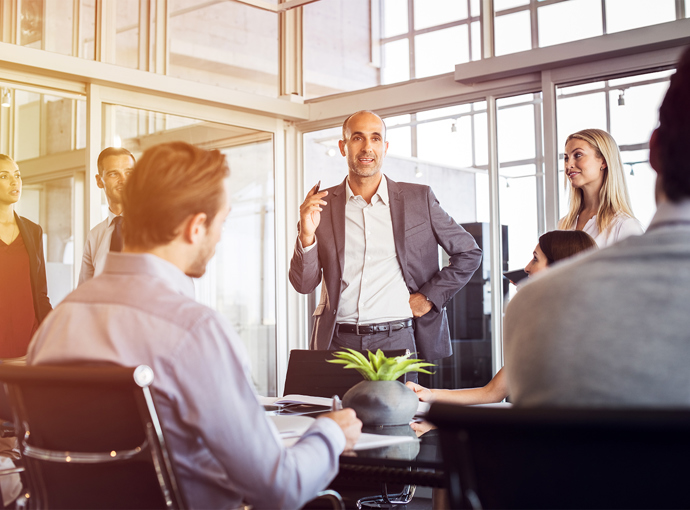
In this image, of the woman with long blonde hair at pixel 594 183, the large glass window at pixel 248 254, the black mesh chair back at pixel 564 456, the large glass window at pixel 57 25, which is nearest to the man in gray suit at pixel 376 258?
the woman with long blonde hair at pixel 594 183

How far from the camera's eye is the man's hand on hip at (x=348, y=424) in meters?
1.44

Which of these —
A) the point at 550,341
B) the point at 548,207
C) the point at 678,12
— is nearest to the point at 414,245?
the point at 548,207

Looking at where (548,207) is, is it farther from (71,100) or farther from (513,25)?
(71,100)

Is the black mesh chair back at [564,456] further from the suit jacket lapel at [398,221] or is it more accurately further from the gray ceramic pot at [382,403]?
the suit jacket lapel at [398,221]

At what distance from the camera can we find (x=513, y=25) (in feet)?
15.4

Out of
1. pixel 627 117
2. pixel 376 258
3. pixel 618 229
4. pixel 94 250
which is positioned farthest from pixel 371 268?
pixel 627 117

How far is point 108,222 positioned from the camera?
385cm

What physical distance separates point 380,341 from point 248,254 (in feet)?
8.10

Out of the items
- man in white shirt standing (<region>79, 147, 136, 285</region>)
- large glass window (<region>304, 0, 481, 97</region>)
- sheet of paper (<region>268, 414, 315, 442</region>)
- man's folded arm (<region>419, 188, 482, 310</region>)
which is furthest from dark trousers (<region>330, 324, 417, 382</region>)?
large glass window (<region>304, 0, 481, 97</region>)

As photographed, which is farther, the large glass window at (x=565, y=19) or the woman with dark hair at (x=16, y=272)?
the woman with dark hair at (x=16, y=272)

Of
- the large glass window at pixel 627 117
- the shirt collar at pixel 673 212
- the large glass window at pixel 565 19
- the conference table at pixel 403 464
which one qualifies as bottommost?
the conference table at pixel 403 464

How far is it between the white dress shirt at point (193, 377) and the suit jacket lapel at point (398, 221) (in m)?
2.29

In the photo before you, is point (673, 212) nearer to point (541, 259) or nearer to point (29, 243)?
point (541, 259)

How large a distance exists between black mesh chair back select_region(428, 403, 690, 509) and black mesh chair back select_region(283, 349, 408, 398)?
1.74 m
